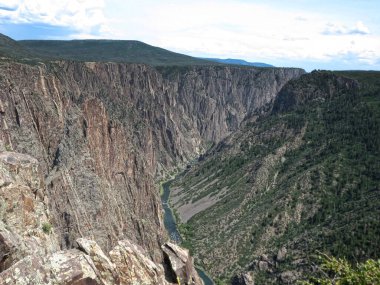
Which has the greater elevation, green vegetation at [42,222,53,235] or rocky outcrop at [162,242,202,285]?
green vegetation at [42,222,53,235]

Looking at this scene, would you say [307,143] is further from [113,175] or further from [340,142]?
[113,175]

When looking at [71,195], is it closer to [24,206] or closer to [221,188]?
[24,206]

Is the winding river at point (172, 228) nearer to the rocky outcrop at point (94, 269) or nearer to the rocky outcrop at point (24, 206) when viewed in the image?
the rocky outcrop at point (94, 269)

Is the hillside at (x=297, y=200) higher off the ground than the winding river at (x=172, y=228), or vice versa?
the hillside at (x=297, y=200)

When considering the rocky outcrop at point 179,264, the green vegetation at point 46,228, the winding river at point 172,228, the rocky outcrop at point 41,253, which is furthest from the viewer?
the winding river at point 172,228

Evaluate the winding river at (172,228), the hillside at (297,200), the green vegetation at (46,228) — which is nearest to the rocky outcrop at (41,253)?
the green vegetation at (46,228)

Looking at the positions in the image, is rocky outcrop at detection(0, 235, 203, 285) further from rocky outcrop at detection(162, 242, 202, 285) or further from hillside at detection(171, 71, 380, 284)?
hillside at detection(171, 71, 380, 284)

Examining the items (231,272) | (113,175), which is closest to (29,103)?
(113,175)

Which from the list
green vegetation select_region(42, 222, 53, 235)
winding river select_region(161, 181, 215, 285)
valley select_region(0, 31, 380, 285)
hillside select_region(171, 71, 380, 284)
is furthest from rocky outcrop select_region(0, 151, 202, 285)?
winding river select_region(161, 181, 215, 285)
